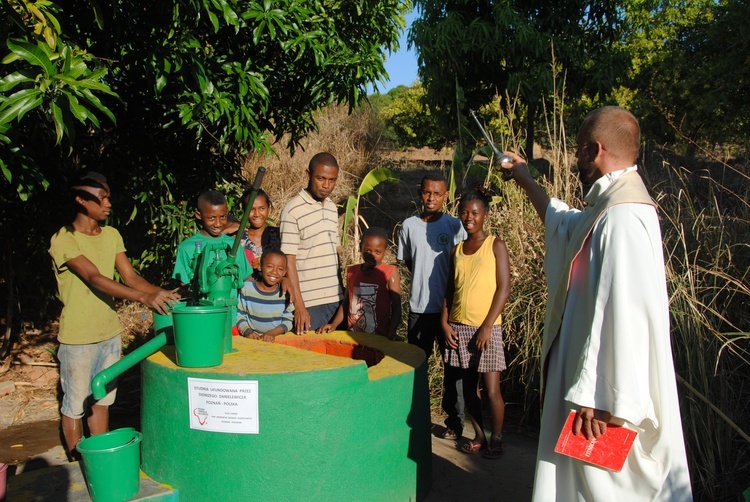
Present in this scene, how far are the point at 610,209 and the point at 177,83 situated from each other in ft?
11.4

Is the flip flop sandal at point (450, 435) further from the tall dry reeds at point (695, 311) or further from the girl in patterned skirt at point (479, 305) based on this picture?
the tall dry reeds at point (695, 311)

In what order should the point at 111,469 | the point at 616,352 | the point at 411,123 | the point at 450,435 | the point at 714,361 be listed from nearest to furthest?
the point at 616,352 → the point at 111,469 → the point at 714,361 → the point at 450,435 → the point at 411,123

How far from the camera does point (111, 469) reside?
3.06 m

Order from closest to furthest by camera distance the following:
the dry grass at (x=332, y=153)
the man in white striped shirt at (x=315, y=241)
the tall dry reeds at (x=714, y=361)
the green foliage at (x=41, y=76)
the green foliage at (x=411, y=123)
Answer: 1. the green foliage at (x=41, y=76)
2. the tall dry reeds at (x=714, y=361)
3. the man in white striped shirt at (x=315, y=241)
4. the dry grass at (x=332, y=153)
5. the green foliage at (x=411, y=123)

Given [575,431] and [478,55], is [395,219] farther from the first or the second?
[575,431]

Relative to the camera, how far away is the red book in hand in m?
2.40

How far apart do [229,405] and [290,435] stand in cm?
33

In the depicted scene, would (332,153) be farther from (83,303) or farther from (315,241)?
(83,303)

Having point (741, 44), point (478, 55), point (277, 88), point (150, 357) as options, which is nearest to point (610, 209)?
point (150, 357)

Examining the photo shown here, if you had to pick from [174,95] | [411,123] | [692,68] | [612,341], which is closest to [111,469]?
[612,341]

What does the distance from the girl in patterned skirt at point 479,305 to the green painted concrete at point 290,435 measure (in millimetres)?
880

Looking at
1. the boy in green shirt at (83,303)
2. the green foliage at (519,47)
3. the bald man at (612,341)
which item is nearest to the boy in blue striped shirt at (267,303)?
the boy in green shirt at (83,303)

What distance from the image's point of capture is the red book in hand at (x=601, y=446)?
240 centimetres

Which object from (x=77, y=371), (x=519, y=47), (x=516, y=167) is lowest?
(x=77, y=371)
